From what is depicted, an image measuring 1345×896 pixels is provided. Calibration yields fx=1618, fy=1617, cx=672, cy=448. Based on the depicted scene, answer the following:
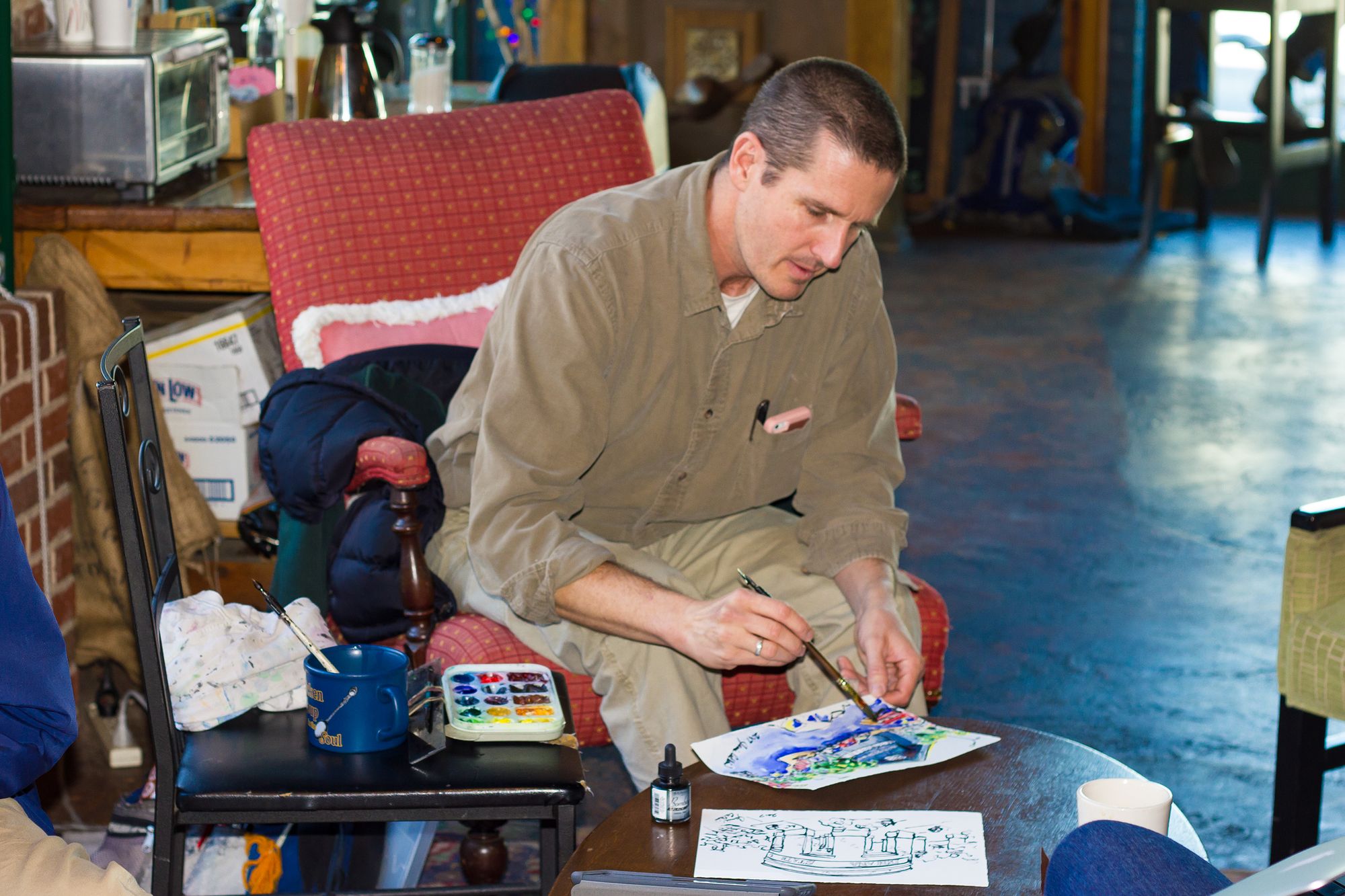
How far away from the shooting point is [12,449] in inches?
94.4

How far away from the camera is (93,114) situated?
281 cm

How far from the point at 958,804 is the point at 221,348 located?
5.56 feet

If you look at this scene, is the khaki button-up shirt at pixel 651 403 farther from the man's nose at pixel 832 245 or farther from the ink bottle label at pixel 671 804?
the ink bottle label at pixel 671 804

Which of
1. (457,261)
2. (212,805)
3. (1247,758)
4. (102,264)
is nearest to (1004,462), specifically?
(1247,758)

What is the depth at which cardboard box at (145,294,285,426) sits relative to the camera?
277cm

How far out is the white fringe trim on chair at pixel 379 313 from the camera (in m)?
2.48

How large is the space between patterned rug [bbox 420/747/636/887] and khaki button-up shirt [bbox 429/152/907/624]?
0.52 m

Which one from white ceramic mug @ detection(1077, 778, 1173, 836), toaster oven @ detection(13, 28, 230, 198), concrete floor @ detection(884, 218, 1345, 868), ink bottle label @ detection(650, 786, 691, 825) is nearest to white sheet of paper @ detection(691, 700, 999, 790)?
ink bottle label @ detection(650, 786, 691, 825)

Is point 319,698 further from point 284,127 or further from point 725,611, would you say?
point 284,127

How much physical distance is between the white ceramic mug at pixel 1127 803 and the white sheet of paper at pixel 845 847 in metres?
0.11

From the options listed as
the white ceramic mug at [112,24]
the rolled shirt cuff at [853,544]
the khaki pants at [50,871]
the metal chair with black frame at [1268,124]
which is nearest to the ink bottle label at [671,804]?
the khaki pants at [50,871]

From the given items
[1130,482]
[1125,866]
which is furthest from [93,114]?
[1130,482]

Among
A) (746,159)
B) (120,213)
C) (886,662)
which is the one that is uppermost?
(746,159)

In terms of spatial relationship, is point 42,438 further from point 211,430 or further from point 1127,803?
point 1127,803
